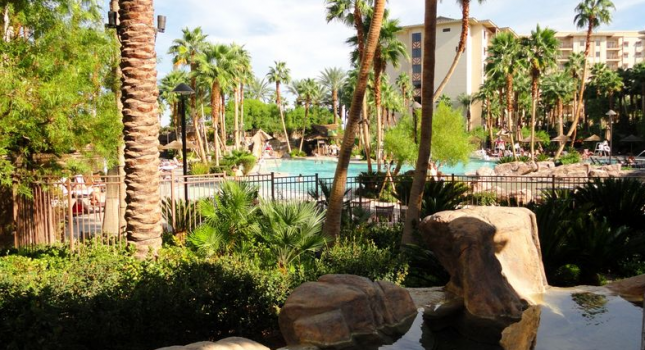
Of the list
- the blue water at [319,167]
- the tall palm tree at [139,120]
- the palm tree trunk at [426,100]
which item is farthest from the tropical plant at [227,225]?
the blue water at [319,167]

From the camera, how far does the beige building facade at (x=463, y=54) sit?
251 feet

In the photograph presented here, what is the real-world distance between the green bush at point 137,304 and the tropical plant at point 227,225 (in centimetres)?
191

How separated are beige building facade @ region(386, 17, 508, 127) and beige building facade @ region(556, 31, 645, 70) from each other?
36081 millimetres

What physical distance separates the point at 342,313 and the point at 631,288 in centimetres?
474

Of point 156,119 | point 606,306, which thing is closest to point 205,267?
point 156,119

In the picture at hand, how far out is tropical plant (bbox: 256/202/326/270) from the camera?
936 centimetres

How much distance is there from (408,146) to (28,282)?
23828 millimetres

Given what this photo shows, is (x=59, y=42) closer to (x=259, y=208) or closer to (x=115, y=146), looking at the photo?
(x=115, y=146)

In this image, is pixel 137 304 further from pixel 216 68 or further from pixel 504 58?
pixel 504 58

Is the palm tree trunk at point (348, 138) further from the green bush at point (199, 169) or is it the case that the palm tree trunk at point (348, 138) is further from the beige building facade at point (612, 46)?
the beige building facade at point (612, 46)

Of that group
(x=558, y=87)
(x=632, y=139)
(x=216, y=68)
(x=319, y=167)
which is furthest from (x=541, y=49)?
(x=558, y=87)

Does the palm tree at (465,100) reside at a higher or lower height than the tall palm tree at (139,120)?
higher

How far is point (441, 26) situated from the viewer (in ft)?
259

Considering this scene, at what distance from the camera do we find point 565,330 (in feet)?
22.6
